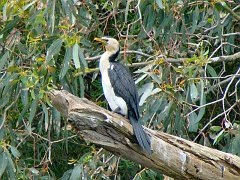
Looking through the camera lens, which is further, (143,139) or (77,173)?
(77,173)

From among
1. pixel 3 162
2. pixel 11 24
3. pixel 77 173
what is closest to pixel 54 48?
pixel 11 24

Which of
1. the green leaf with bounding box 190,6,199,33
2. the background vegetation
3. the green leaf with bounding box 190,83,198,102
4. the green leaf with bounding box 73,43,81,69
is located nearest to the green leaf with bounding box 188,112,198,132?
the background vegetation

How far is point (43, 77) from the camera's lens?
4.04m

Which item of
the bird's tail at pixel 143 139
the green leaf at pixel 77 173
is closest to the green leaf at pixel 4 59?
the green leaf at pixel 77 173

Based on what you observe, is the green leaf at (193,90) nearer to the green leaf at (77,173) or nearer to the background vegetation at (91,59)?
the background vegetation at (91,59)

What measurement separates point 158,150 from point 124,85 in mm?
811

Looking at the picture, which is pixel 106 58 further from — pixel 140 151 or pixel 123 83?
pixel 140 151

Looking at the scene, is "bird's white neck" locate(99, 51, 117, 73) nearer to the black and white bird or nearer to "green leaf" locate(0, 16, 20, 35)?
the black and white bird

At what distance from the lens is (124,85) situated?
4.05 m

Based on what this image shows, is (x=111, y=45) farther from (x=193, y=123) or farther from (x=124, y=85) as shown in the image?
(x=193, y=123)

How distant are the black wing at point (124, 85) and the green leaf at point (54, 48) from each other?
0.35m

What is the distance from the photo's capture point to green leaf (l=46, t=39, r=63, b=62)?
390 centimetres

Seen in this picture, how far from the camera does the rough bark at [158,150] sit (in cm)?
311

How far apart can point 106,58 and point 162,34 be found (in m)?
0.42
